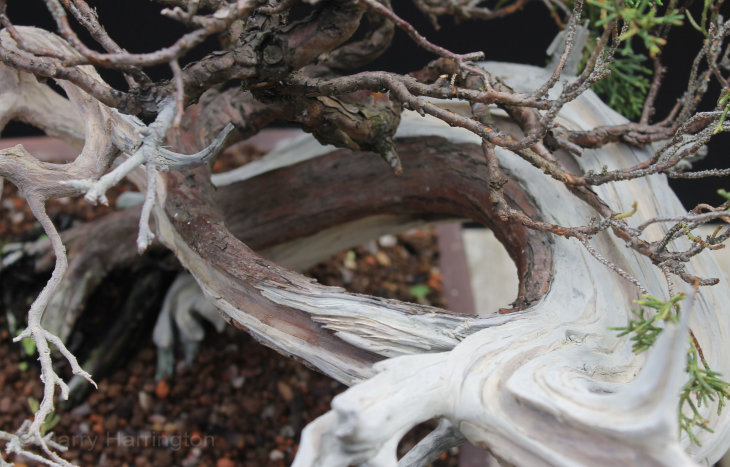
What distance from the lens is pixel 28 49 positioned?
0.75 m

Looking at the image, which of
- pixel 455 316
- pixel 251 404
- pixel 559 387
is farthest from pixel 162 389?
pixel 559 387

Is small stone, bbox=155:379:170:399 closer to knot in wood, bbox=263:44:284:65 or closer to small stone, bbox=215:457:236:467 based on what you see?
small stone, bbox=215:457:236:467

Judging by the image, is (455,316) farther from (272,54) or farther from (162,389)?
(162,389)

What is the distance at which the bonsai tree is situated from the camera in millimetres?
714

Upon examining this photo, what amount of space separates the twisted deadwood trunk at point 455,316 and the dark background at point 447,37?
0.64 meters

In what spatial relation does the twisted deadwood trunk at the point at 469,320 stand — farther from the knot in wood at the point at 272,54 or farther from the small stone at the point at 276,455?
the small stone at the point at 276,455

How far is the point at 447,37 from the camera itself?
6.52 ft

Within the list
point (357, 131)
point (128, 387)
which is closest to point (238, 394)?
point (128, 387)

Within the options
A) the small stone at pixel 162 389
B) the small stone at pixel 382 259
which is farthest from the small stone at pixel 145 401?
the small stone at pixel 382 259

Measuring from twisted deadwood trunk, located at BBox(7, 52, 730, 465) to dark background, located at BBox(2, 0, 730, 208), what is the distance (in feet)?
2.10

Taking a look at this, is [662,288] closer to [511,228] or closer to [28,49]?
[511,228]

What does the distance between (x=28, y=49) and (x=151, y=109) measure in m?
0.18

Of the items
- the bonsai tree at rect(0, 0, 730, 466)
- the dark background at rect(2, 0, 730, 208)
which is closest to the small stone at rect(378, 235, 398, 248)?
the dark background at rect(2, 0, 730, 208)

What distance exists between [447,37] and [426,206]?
2.74 ft
